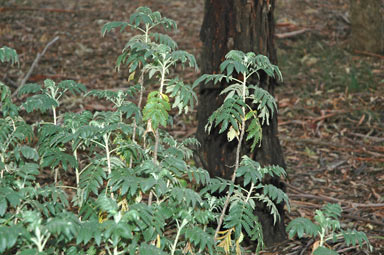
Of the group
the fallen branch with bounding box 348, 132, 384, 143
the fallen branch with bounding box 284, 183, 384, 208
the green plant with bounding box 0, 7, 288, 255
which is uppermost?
the green plant with bounding box 0, 7, 288, 255

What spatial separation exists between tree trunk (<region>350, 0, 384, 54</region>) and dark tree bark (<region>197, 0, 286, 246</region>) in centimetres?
427

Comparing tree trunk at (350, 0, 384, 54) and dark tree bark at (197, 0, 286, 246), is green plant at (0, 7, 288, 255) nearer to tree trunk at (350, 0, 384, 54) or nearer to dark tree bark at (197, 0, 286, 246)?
dark tree bark at (197, 0, 286, 246)

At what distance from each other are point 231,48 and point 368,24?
449 centimetres

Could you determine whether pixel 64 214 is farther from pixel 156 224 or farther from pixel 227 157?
pixel 227 157

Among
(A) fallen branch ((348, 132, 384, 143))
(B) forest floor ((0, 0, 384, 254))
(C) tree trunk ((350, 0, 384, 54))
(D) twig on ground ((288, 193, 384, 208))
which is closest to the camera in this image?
(D) twig on ground ((288, 193, 384, 208))

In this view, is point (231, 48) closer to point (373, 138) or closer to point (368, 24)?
point (373, 138)

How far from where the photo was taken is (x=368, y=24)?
761 centimetres

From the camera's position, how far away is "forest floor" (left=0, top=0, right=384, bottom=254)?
484 centimetres

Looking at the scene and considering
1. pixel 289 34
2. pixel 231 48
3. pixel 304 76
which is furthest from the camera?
pixel 289 34

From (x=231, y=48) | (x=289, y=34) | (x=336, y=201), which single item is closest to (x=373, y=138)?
(x=336, y=201)

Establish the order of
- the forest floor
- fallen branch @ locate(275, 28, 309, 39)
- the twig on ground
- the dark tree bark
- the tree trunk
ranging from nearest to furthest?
1. the dark tree bark
2. the twig on ground
3. the forest floor
4. the tree trunk
5. fallen branch @ locate(275, 28, 309, 39)

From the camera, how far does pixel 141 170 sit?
259 cm

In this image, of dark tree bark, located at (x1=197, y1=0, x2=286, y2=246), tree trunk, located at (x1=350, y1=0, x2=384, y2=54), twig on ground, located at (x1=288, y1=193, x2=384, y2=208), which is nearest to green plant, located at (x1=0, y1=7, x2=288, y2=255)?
dark tree bark, located at (x1=197, y1=0, x2=286, y2=246)

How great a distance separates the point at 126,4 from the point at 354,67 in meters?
4.55
